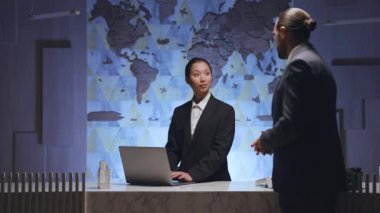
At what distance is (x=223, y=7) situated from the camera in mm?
6781

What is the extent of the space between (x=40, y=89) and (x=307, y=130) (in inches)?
171

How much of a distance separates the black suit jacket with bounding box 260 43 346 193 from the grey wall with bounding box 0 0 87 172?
160 inches

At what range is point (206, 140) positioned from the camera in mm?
4207

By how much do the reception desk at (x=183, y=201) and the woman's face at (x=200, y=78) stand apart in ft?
3.79

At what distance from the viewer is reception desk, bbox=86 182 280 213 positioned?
10.7 feet

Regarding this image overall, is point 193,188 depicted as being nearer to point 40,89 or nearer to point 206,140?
point 206,140

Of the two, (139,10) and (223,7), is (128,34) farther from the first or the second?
(223,7)

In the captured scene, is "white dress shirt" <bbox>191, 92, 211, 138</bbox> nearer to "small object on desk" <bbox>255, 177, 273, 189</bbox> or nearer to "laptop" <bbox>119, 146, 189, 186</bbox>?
"laptop" <bbox>119, 146, 189, 186</bbox>

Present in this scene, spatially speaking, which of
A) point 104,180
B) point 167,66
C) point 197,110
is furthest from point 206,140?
point 167,66

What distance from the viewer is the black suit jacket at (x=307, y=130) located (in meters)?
2.67

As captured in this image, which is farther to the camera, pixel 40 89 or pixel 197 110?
pixel 40 89

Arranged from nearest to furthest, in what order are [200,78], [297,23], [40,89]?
[297,23], [200,78], [40,89]

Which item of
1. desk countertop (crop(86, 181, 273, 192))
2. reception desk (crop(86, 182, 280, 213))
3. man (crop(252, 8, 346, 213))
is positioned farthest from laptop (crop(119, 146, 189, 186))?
man (crop(252, 8, 346, 213))

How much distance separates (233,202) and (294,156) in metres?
0.63
